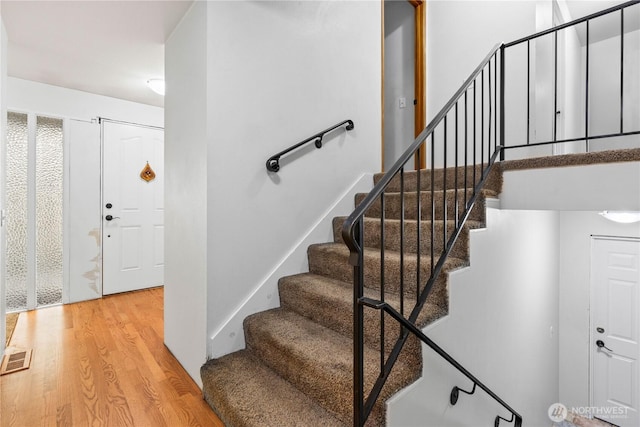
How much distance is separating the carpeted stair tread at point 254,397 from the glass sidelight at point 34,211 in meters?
2.89

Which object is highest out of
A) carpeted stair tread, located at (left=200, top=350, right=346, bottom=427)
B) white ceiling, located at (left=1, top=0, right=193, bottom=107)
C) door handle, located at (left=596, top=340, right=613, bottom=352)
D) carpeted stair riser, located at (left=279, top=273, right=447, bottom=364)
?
white ceiling, located at (left=1, top=0, right=193, bottom=107)

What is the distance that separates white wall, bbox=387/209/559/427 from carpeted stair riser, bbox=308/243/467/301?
68 millimetres

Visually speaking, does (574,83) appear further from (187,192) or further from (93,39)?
(93,39)

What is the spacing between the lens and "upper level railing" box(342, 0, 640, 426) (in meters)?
1.17

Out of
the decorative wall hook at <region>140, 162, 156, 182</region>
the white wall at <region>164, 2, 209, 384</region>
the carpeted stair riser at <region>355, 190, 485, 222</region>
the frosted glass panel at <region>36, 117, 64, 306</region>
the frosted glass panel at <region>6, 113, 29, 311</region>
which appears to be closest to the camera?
the carpeted stair riser at <region>355, 190, 485, 222</region>

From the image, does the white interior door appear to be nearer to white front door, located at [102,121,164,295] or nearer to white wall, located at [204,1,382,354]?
white front door, located at [102,121,164,295]

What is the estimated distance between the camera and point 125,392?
6.32 feet

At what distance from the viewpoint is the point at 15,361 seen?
90.1 inches

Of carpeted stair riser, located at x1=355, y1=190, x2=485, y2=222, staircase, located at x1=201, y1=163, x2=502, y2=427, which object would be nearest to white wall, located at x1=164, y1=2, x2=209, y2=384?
staircase, located at x1=201, y1=163, x2=502, y2=427

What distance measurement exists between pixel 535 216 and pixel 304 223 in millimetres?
1886

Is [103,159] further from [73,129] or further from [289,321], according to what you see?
[289,321]

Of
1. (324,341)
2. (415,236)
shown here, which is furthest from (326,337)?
(415,236)

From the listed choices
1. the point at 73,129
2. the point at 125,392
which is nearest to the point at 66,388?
the point at 125,392

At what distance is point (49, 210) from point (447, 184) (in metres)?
4.14
